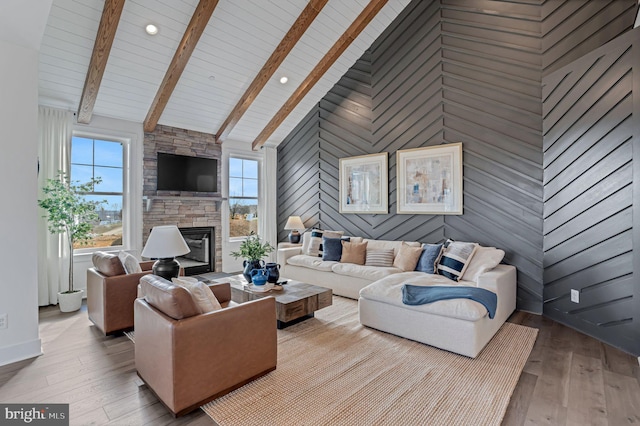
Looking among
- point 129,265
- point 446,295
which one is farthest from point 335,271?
point 129,265

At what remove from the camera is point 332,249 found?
17.0ft

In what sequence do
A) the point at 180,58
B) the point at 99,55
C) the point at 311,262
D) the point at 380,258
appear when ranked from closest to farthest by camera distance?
the point at 99,55
the point at 180,58
the point at 380,258
the point at 311,262

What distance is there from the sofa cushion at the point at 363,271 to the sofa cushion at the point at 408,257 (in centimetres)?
11

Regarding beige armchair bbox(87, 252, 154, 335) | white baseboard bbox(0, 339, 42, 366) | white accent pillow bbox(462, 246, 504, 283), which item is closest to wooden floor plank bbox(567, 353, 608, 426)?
white accent pillow bbox(462, 246, 504, 283)

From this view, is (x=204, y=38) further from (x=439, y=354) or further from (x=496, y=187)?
(x=439, y=354)

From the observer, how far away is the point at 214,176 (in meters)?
6.14

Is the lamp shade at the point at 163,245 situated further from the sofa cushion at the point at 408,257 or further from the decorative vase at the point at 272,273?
the sofa cushion at the point at 408,257

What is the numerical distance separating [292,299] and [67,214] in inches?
124

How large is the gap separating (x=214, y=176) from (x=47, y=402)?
4.53 m

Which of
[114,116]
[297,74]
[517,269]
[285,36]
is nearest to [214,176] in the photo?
[114,116]

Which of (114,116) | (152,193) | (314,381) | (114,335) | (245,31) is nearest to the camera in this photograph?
(314,381)

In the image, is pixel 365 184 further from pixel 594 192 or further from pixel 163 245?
pixel 163 245

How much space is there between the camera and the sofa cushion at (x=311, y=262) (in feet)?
16.2

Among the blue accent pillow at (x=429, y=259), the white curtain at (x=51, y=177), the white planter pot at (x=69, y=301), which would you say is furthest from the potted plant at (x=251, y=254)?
the white curtain at (x=51, y=177)
